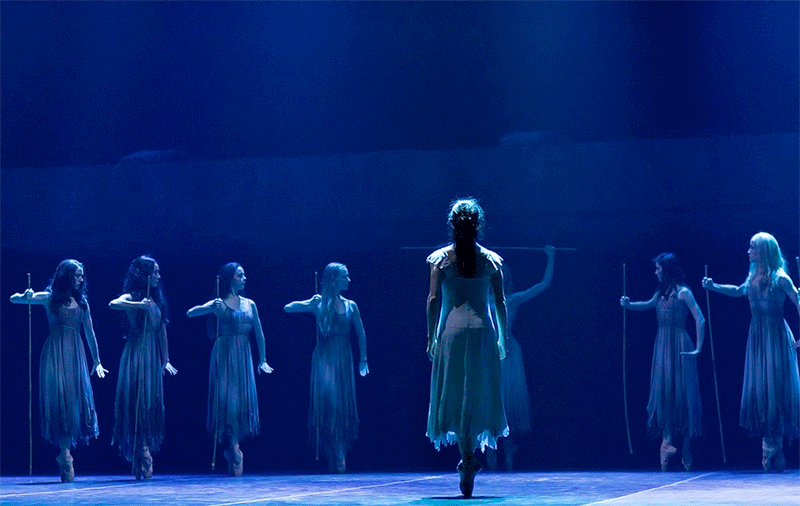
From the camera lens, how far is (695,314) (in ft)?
29.3

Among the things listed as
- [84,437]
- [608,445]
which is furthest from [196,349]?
[608,445]

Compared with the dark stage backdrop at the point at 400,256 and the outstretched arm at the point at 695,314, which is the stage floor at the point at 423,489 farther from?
the dark stage backdrop at the point at 400,256

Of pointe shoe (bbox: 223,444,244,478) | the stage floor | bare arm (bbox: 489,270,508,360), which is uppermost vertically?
bare arm (bbox: 489,270,508,360)

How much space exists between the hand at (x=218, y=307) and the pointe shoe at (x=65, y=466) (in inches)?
58.3

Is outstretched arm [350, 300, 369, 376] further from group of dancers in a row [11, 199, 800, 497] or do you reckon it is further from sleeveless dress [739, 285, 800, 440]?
sleeveless dress [739, 285, 800, 440]

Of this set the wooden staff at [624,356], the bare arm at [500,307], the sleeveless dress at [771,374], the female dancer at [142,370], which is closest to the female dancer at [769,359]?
the sleeveless dress at [771,374]

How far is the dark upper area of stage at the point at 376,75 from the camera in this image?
9719 millimetres

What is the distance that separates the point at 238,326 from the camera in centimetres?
939

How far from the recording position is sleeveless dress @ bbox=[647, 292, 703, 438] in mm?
9047

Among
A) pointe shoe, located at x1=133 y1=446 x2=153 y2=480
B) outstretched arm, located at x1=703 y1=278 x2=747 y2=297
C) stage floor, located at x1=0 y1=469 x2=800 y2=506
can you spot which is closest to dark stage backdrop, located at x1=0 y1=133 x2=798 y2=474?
outstretched arm, located at x1=703 y1=278 x2=747 y2=297

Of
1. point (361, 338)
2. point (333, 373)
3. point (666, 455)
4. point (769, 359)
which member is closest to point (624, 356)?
point (666, 455)

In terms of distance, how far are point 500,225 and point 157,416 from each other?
10.1 feet

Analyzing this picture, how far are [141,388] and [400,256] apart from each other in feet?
8.00

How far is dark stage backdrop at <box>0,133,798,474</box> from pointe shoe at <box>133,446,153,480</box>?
1370 millimetres
